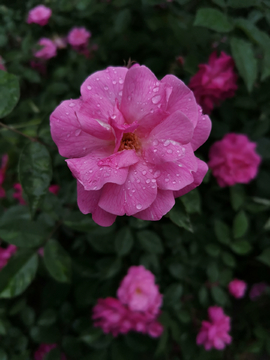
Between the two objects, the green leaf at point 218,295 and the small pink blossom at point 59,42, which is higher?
the small pink blossom at point 59,42

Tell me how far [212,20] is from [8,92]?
54 cm

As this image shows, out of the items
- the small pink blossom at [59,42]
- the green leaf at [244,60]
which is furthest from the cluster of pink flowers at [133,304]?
the small pink blossom at [59,42]

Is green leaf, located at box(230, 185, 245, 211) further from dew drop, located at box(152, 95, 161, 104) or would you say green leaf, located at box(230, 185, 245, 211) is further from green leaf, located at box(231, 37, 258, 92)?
dew drop, located at box(152, 95, 161, 104)

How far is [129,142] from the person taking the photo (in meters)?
0.51

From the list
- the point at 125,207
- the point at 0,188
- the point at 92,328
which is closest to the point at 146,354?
the point at 92,328

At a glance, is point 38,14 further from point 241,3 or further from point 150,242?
point 150,242

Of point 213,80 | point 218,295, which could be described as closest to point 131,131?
point 213,80

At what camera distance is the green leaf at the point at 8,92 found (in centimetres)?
57

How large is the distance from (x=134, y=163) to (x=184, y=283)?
816 mm

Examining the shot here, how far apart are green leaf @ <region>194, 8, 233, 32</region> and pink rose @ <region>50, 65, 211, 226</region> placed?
34 cm

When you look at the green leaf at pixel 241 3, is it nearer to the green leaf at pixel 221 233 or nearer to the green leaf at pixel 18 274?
the green leaf at pixel 221 233

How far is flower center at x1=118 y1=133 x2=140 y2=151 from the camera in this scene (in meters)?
0.51

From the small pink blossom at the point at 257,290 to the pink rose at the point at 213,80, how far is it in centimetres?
92

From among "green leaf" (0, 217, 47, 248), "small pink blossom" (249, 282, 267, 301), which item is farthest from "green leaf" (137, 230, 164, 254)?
"small pink blossom" (249, 282, 267, 301)
